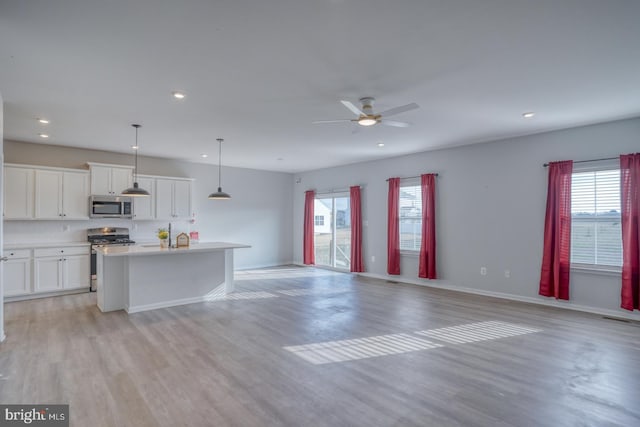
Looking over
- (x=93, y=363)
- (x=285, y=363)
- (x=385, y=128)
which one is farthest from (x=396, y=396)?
(x=385, y=128)

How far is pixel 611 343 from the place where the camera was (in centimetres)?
368

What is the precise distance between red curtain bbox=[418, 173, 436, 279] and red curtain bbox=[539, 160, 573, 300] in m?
1.85

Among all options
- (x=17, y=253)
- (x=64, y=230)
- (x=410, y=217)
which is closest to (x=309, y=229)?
(x=410, y=217)

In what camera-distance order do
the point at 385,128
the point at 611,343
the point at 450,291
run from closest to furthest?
the point at 611,343
the point at 385,128
the point at 450,291

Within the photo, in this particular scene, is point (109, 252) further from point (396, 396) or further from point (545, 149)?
point (545, 149)

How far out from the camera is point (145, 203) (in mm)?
7004

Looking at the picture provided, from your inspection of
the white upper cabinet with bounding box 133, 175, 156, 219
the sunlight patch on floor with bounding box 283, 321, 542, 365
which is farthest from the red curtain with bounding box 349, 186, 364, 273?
the white upper cabinet with bounding box 133, 175, 156, 219

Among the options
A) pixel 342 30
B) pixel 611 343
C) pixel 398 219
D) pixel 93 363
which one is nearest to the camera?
pixel 342 30

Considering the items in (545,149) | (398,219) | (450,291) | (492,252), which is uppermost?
(545,149)

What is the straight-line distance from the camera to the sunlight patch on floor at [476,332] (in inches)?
151

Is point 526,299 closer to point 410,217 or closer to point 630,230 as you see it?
point 630,230

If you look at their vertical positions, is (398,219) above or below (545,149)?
below

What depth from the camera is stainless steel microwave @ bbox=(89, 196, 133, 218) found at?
6.36m

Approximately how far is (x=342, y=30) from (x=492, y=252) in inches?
193
